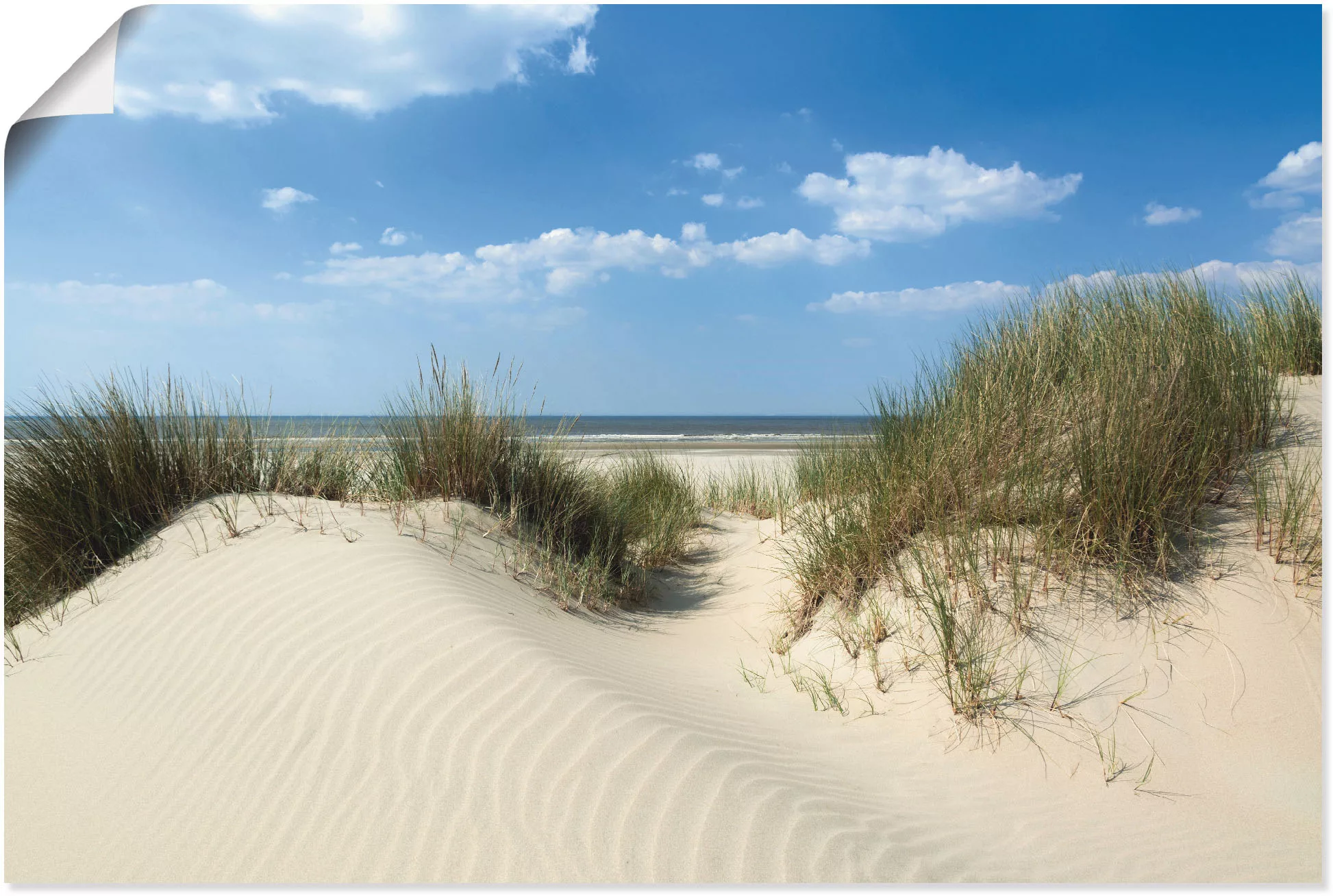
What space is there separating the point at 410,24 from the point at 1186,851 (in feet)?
13.0

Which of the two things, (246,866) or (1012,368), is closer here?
(246,866)

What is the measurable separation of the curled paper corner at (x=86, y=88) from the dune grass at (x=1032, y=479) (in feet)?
12.2

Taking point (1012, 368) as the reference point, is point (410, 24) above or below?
above

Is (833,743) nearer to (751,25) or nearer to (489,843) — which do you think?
(489,843)

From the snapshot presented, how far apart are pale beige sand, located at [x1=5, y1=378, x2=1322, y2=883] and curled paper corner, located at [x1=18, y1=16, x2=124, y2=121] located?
216 centimetres

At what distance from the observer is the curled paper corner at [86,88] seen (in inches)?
90.4

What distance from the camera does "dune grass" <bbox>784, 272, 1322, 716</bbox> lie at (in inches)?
133

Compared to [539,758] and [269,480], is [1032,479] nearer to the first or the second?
[539,758]

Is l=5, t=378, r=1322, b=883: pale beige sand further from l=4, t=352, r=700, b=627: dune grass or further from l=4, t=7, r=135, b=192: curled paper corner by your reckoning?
l=4, t=7, r=135, b=192: curled paper corner

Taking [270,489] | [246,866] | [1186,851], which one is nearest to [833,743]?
[1186,851]

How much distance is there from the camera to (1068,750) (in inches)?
106

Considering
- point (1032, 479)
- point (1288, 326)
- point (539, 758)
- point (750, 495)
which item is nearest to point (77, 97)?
point (539, 758)

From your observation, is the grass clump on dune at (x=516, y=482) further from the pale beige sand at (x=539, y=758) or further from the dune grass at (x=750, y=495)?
the dune grass at (x=750, y=495)

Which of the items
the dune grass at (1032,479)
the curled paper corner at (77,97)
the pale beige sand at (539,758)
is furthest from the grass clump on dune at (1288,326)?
the curled paper corner at (77,97)
